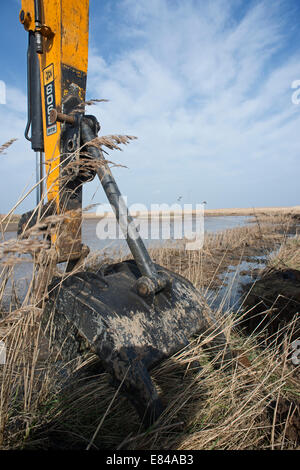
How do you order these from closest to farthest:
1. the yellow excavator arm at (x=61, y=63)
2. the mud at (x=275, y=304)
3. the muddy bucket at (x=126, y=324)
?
the muddy bucket at (x=126, y=324) < the yellow excavator arm at (x=61, y=63) < the mud at (x=275, y=304)

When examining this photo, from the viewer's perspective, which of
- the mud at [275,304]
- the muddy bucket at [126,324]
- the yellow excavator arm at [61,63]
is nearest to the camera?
the muddy bucket at [126,324]

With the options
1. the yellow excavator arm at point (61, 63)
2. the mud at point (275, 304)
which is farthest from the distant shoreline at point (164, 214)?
the mud at point (275, 304)

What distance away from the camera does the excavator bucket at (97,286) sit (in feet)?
3.12

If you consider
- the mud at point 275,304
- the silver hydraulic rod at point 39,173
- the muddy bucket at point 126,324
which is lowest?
the mud at point 275,304

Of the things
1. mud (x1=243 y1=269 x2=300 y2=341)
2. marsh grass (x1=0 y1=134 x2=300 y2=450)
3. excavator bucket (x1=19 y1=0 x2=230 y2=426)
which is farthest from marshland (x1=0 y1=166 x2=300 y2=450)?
mud (x1=243 y1=269 x2=300 y2=341)

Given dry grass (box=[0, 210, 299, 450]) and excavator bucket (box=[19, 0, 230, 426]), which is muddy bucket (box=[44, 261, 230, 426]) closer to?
excavator bucket (box=[19, 0, 230, 426])

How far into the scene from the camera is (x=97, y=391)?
1291 mm

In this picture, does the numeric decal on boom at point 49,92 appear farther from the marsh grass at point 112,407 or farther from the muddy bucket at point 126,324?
the muddy bucket at point 126,324

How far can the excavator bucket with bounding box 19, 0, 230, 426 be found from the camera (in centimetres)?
95

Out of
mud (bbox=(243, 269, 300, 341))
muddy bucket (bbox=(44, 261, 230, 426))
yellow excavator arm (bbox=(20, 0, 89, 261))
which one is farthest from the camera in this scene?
mud (bbox=(243, 269, 300, 341))

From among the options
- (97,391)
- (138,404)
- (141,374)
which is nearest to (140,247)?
(141,374)

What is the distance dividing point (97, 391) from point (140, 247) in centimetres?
81
